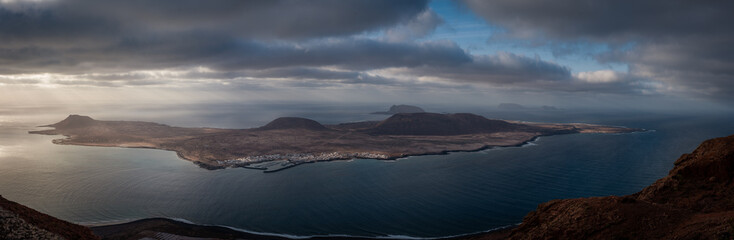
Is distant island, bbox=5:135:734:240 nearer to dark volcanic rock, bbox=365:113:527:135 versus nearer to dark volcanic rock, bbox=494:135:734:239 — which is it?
dark volcanic rock, bbox=494:135:734:239

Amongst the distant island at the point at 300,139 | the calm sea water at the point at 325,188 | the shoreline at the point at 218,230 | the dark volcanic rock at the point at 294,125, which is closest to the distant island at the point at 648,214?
the shoreline at the point at 218,230

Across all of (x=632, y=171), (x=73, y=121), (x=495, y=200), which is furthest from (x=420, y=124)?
(x=73, y=121)

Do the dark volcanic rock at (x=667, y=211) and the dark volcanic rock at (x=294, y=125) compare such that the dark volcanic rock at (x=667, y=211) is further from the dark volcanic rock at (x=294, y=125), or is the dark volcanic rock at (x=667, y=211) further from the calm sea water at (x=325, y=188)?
the dark volcanic rock at (x=294, y=125)

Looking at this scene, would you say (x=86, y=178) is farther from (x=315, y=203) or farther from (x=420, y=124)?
(x=420, y=124)

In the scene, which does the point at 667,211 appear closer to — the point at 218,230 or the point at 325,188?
the point at 218,230

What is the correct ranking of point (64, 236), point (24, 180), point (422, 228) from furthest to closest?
1. point (24, 180)
2. point (422, 228)
3. point (64, 236)
